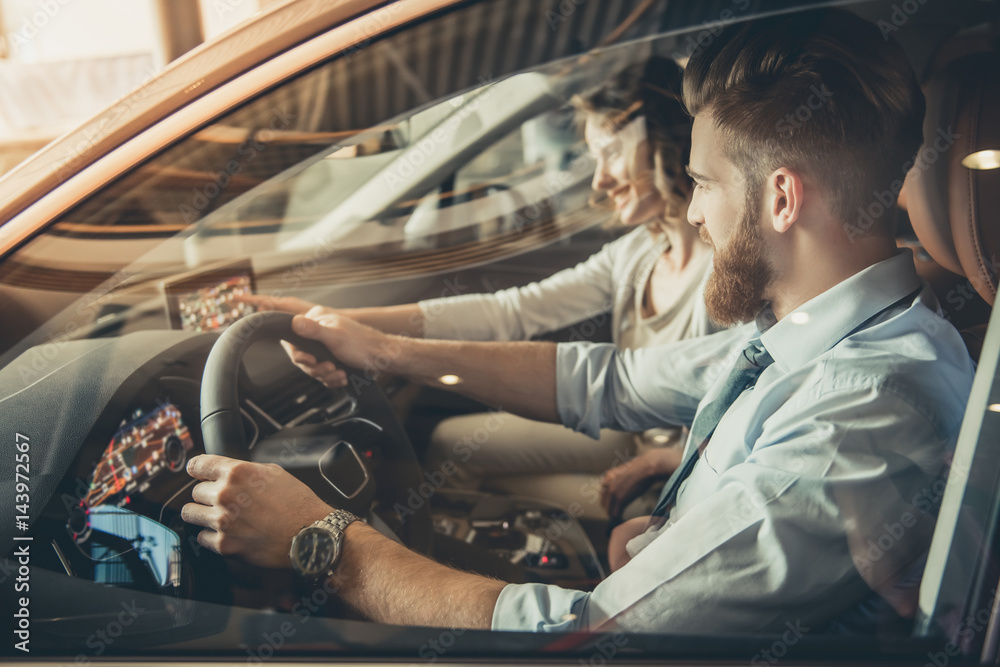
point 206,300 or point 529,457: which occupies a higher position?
point 206,300

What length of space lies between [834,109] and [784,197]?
0.45 feet

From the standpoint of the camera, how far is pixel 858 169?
3.37ft

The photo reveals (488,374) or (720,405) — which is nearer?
(720,405)

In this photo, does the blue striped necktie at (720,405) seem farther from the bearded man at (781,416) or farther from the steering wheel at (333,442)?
the steering wheel at (333,442)

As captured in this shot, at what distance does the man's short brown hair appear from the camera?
Answer: 3.34ft

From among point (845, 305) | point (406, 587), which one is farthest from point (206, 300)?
point (845, 305)

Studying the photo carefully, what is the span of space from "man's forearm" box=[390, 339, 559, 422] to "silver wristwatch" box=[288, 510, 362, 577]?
592 mm

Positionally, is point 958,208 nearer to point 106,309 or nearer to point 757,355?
point 757,355

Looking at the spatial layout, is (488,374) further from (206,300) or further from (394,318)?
(206,300)

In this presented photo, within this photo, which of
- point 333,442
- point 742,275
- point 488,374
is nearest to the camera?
point 742,275

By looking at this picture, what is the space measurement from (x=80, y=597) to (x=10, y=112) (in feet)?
25.2

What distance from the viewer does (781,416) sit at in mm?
988

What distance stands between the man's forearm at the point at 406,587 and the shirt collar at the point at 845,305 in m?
0.57

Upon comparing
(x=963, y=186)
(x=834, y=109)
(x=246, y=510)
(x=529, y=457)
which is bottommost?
(x=529, y=457)
